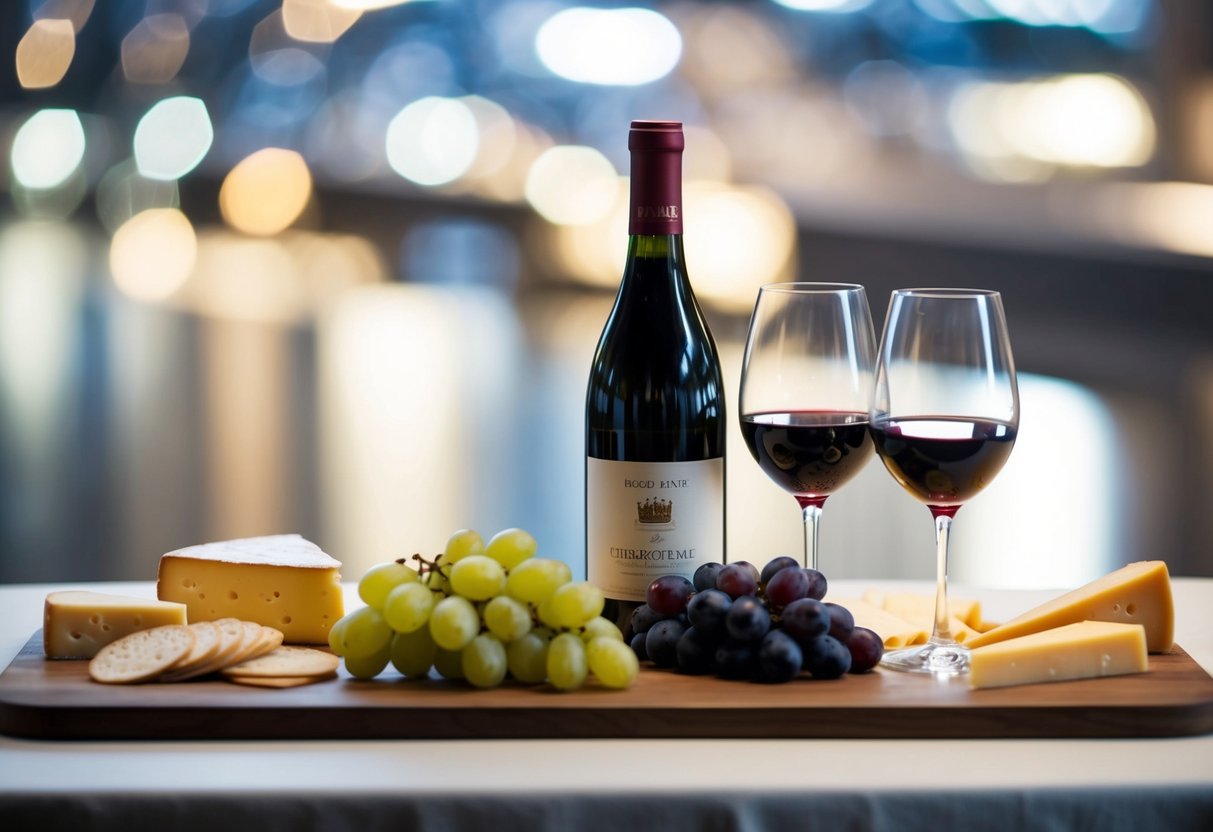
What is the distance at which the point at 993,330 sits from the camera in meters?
Answer: 0.85

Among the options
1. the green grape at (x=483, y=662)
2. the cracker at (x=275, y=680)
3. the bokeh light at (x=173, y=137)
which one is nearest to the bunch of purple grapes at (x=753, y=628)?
the green grape at (x=483, y=662)

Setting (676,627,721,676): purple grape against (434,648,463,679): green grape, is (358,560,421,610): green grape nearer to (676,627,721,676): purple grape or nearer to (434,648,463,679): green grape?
(434,648,463,679): green grape

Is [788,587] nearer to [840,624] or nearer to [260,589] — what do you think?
[840,624]

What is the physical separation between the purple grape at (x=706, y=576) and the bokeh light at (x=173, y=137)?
5.19 meters

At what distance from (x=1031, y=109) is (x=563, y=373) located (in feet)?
7.93

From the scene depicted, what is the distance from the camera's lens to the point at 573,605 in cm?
82

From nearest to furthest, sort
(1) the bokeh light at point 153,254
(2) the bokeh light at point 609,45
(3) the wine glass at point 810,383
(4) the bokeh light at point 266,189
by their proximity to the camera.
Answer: (3) the wine glass at point 810,383, (1) the bokeh light at point 153,254, (2) the bokeh light at point 609,45, (4) the bokeh light at point 266,189

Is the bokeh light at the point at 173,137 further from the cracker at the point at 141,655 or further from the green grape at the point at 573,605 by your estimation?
the green grape at the point at 573,605

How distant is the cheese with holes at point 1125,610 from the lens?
35.4 inches

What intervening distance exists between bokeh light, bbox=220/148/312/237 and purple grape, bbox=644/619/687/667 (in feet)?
16.7

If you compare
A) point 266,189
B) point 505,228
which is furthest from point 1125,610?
point 266,189

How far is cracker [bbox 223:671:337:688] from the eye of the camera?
0.82 metres

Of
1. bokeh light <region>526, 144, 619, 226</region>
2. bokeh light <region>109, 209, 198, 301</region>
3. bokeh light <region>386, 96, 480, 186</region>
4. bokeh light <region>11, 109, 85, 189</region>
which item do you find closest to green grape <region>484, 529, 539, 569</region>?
bokeh light <region>109, 209, 198, 301</region>

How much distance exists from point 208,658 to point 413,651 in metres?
0.13
